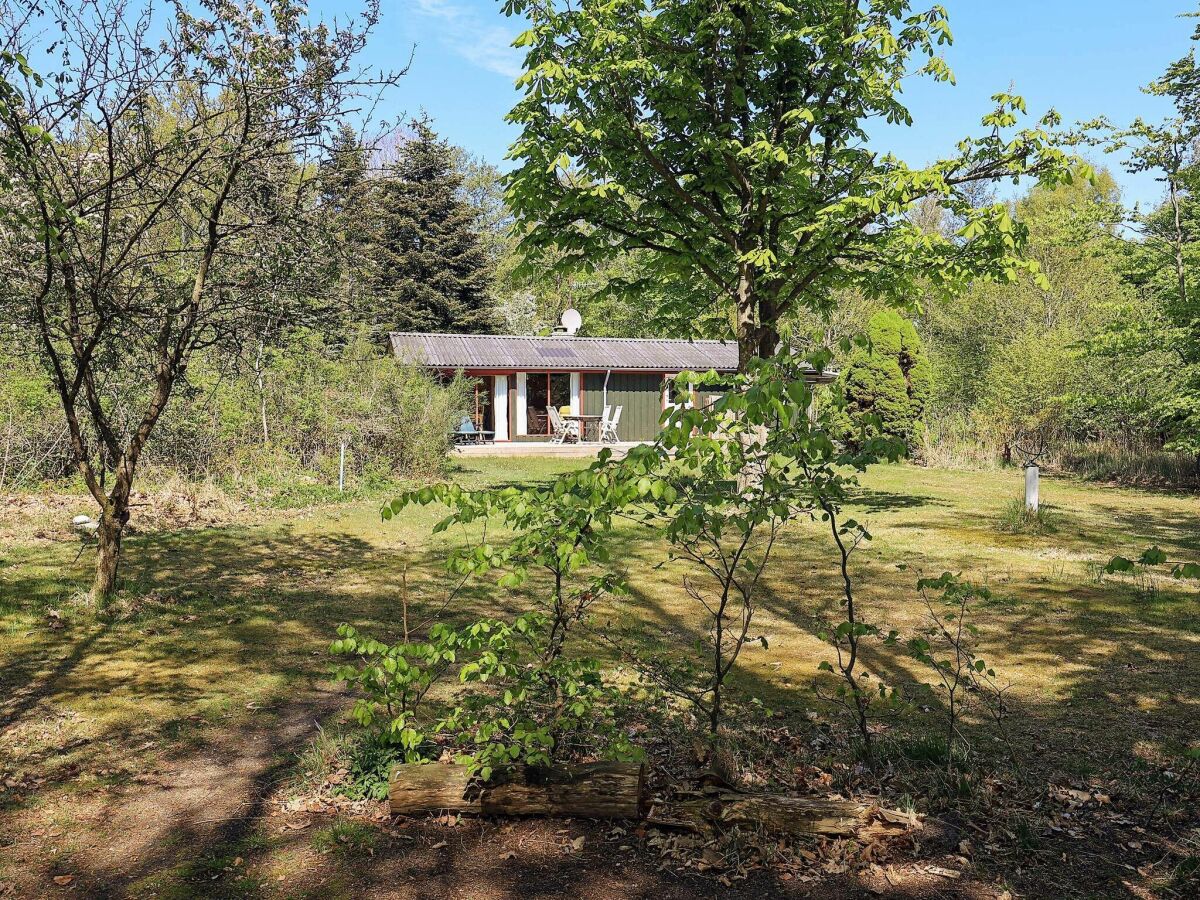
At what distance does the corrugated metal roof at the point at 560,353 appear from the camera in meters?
25.9

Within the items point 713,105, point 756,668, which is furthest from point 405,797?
point 713,105

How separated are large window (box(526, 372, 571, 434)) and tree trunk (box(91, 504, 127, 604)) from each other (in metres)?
21.1

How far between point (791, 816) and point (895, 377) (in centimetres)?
1849

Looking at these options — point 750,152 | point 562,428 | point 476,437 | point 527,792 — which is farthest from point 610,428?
point 527,792

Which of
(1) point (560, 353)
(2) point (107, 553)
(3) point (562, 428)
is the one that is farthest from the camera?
(1) point (560, 353)

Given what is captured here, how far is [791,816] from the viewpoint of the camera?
131 inches

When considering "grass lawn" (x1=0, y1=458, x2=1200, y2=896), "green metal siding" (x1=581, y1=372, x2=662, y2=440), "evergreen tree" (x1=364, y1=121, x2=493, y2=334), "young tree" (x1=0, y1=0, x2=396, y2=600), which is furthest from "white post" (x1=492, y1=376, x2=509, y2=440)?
"young tree" (x1=0, y1=0, x2=396, y2=600)

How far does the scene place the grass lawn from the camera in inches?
127

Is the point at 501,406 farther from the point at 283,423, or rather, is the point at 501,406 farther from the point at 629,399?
the point at 283,423

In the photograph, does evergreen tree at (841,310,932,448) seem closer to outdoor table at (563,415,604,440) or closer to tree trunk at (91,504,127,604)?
outdoor table at (563,415,604,440)

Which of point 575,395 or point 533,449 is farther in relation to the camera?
point 575,395

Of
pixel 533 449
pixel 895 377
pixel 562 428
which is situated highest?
pixel 895 377

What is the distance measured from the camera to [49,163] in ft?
20.7

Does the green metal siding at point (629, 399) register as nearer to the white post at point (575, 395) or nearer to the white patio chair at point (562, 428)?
the white post at point (575, 395)
